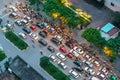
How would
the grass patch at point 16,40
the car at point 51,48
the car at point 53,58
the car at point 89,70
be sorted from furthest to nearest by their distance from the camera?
the grass patch at point 16,40 → the car at point 51,48 → the car at point 53,58 → the car at point 89,70

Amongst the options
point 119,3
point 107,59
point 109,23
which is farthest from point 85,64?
point 119,3

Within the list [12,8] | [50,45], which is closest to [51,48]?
[50,45]

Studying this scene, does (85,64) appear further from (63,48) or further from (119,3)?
(119,3)

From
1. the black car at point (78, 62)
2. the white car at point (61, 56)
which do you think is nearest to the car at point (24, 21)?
the white car at point (61, 56)

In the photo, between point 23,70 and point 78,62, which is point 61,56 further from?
point 23,70

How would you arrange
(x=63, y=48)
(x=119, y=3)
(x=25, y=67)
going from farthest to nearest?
(x=119, y=3), (x=63, y=48), (x=25, y=67)

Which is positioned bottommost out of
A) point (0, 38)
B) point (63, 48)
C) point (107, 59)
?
point (107, 59)

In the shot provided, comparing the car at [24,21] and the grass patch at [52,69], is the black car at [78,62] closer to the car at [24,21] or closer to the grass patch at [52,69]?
the grass patch at [52,69]

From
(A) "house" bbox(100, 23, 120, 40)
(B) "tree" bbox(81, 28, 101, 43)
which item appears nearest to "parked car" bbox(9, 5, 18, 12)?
(B) "tree" bbox(81, 28, 101, 43)
